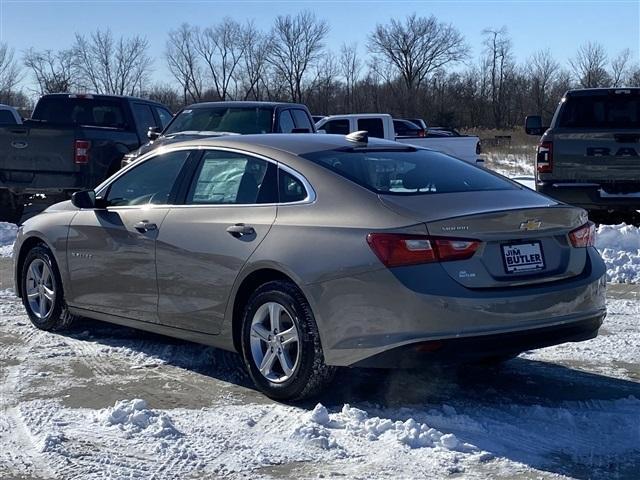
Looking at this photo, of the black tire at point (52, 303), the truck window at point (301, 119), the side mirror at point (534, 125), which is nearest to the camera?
the black tire at point (52, 303)

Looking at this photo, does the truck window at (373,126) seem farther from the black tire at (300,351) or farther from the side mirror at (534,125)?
the black tire at (300,351)

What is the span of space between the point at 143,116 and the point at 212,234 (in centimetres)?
1007

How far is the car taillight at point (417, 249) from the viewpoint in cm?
486

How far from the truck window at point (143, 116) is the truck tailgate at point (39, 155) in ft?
6.24

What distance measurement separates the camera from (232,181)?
233 inches

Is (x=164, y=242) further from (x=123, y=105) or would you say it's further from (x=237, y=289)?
(x=123, y=105)

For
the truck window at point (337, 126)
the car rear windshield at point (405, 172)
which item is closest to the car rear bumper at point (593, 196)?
the car rear windshield at point (405, 172)

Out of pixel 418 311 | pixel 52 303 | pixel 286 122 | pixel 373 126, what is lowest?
pixel 52 303

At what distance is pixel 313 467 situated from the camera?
14.4 ft

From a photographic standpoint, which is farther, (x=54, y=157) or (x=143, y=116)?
(x=143, y=116)

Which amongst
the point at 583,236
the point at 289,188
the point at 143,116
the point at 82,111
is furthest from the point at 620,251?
the point at 82,111

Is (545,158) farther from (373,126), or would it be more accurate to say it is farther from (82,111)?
(373,126)

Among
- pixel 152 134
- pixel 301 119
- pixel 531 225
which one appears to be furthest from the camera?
pixel 301 119

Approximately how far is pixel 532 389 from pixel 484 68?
2852 inches
